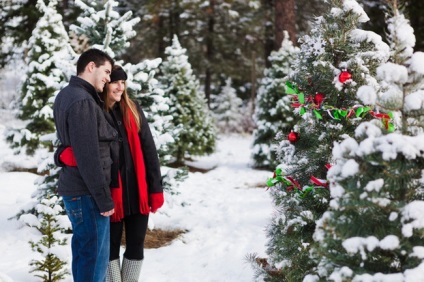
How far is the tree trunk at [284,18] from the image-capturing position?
43.7ft

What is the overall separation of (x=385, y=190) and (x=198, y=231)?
15.0 feet

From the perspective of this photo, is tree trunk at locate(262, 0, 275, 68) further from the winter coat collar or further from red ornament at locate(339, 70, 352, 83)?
the winter coat collar

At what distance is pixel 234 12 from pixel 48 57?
12455 mm

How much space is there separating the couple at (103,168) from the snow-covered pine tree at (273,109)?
8.59 m

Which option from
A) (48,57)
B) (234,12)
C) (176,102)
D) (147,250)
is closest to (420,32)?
(234,12)

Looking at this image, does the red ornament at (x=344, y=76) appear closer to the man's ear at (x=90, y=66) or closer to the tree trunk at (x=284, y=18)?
the man's ear at (x=90, y=66)

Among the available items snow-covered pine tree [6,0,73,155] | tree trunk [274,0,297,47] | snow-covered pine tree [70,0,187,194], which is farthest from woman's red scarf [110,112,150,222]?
tree trunk [274,0,297,47]

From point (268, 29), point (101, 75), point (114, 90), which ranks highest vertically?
point (268, 29)

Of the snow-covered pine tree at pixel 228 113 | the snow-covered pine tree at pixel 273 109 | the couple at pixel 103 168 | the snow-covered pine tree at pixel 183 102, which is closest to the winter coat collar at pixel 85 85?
the couple at pixel 103 168

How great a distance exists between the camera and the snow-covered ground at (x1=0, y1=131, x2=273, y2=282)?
15.7 feet

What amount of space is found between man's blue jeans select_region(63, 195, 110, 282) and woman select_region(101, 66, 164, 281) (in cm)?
26

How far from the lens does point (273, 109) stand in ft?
39.4

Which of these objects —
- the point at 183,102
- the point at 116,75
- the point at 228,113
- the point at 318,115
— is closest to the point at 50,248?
the point at 116,75

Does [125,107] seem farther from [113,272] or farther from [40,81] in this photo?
[40,81]
